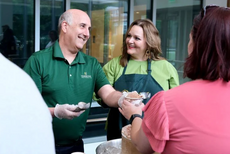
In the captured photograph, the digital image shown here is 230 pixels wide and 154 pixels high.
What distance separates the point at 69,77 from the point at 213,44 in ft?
3.90

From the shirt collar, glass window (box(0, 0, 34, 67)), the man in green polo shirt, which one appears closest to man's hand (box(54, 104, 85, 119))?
the man in green polo shirt

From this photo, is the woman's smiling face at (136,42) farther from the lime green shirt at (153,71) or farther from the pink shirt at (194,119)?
the pink shirt at (194,119)

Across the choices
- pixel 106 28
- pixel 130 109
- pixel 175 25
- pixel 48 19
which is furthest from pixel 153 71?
pixel 175 25

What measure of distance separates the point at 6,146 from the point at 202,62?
2.97ft

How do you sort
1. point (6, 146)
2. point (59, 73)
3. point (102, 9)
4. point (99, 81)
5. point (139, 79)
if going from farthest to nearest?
1. point (102, 9)
2. point (139, 79)
3. point (99, 81)
4. point (59, 73)
5. point (6, 146)

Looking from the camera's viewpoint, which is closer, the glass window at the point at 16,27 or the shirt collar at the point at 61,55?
the shirt collar at the point at 61,55

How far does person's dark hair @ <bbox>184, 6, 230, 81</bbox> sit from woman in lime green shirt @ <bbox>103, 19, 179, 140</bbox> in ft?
4.14

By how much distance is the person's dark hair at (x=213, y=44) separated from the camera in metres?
1.04

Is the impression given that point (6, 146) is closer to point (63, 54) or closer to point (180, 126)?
point (180, 126)

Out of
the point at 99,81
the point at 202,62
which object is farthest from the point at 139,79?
the point at 202,62

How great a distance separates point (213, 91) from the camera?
3.43 feet

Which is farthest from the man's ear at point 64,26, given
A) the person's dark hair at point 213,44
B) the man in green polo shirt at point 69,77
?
the person's dark hair at point 213,44

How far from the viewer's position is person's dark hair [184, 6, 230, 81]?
1035 mm

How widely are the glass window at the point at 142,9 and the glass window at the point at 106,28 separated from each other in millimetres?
165
